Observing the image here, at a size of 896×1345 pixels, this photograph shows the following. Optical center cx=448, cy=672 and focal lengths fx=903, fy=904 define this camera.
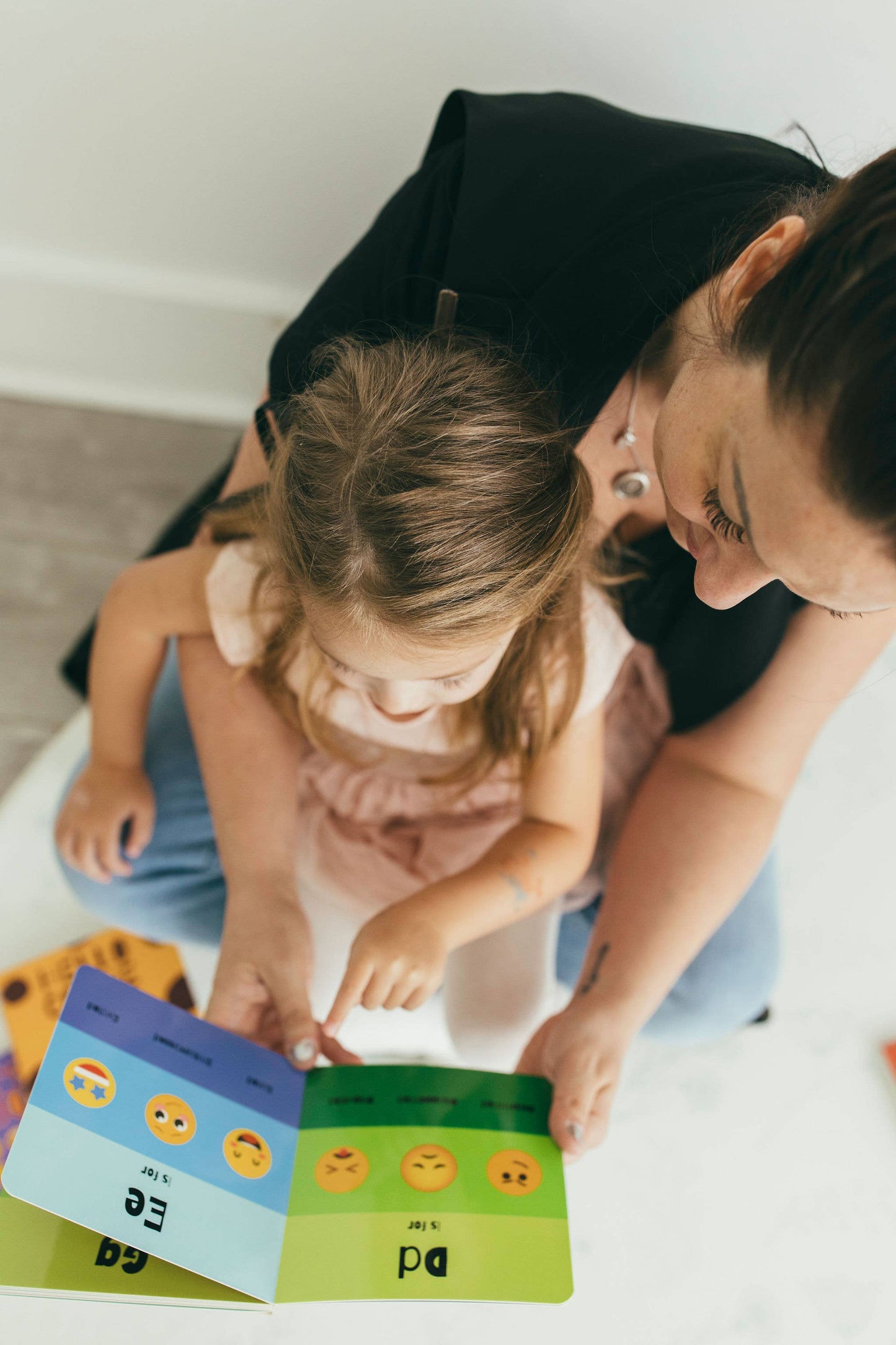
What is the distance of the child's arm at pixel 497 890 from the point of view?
0.71 m

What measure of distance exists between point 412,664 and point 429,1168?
360 mm

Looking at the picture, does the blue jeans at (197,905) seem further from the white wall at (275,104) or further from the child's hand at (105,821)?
the white wall at (275,104)

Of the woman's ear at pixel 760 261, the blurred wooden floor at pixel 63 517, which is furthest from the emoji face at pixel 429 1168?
the blurred wooden floor at pixel 63 517

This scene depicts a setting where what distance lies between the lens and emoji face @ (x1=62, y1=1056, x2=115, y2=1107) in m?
0.56

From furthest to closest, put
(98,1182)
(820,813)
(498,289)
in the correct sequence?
1. (820,813)
2. (498,289)
3. (98,1182)

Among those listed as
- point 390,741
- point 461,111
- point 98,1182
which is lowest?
point 98,1182

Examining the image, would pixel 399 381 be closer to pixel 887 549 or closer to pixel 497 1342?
pixel 887 549

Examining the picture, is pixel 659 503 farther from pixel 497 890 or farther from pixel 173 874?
pixel 173 874

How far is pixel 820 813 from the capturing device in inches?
47.6

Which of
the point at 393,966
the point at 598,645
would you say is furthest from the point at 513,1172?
the point at 598,645

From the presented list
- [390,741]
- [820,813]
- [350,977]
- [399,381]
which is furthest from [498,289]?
[820,813]

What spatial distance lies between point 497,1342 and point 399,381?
831mm

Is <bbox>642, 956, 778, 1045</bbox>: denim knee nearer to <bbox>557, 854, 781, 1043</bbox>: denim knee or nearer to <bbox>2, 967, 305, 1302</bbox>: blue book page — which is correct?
<bbox>557, 854, 781, 1043</bbox>: denim knee

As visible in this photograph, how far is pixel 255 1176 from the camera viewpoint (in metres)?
0.61
